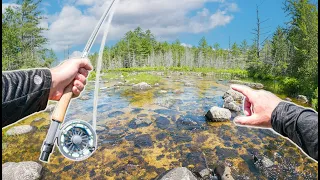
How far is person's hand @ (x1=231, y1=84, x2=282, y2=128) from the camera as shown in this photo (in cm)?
133

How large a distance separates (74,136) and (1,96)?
1.67ft

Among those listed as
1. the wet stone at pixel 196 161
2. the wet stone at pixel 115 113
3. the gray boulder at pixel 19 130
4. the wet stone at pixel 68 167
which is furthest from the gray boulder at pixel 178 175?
the wet stone at pixel 115 113

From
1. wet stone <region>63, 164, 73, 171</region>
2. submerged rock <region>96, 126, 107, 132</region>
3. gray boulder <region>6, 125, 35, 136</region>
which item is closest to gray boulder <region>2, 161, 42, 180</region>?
wet stone <region>63, 164, 73, 171</region>

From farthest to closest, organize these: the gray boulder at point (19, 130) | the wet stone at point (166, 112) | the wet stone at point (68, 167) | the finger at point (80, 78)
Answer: the wet stone at point (166, 112)
the gray boulder at point (19, 130)
the wet stone at point (68, 167)
the finger at point (80, 78)

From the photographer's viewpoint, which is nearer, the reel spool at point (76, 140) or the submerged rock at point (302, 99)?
the reel spool at point (76, 140)

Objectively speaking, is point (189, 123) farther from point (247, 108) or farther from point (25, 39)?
point (25, 39)

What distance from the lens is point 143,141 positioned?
8633mm

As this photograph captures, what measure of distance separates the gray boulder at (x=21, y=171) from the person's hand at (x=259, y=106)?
242 inches

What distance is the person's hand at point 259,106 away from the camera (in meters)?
1.33

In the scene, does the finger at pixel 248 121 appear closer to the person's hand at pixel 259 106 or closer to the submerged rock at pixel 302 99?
the person's hand at pixel 259 106

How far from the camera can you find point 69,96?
1713 millimetres

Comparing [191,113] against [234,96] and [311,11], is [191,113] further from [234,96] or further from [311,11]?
[311,11]

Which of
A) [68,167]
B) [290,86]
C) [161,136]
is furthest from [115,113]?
[290,86]

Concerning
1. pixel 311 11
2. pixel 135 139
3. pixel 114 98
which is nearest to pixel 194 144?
pixel 135 139
